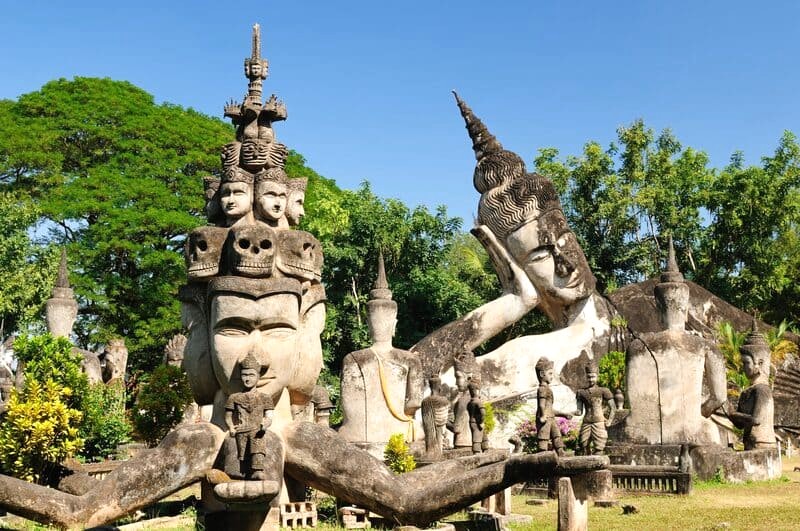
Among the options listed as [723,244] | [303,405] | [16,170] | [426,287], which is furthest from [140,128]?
[303,405]

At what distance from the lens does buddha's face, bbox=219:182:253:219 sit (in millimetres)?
7746

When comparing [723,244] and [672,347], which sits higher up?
[723,244]

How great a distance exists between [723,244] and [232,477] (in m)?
24.4

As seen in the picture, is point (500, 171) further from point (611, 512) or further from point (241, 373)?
point (241, 373)

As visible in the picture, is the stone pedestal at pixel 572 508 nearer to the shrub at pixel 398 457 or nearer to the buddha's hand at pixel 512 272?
the shrub at pixel 398 457

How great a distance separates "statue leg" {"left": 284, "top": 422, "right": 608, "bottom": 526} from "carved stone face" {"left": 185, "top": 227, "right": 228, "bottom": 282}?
1.41 m

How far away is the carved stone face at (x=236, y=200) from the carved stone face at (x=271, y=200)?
10 cm

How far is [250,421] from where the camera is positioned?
6.21 m

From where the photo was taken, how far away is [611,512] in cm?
1045

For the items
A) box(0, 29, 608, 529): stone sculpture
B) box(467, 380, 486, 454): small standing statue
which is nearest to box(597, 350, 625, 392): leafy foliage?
box(467, 380, 486, 454): small standing statue

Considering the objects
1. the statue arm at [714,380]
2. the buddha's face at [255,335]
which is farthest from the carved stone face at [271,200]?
the statue arm at [714,380]

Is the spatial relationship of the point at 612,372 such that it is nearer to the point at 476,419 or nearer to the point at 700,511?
the point at 476,419

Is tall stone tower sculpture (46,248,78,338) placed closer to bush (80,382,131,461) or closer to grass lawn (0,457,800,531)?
bush (80,382,131,461)

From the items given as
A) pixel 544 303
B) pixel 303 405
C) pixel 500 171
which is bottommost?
pixel 303 405
